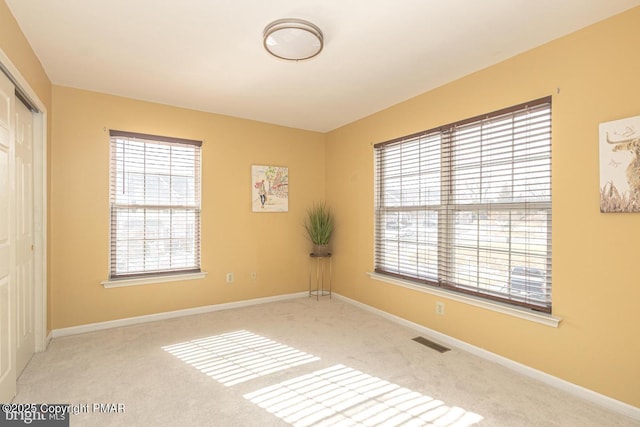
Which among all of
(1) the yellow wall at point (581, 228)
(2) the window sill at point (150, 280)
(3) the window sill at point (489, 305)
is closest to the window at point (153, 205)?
(2) the window sill at point (150, 280)

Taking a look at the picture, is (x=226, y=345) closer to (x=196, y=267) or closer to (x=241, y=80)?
(x=196, y=267)

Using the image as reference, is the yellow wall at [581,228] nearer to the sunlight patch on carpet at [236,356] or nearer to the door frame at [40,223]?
the sunlight patch on carpet at [236,356]

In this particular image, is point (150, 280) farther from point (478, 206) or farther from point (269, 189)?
point (478, 206)

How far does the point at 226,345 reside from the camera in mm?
3053

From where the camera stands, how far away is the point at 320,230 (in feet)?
15.1

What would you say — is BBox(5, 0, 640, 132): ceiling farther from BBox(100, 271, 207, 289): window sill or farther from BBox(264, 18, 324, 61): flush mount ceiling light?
BBox(100, 271, 207, 289): window sill

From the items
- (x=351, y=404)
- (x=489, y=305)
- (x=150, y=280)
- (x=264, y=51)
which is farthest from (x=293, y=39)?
(x=150, y=280)

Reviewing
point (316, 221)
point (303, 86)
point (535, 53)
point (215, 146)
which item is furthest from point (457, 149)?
point (215, 146)

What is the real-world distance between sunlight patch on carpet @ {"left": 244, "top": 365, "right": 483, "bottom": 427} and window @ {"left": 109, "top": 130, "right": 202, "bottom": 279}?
225 centimetres

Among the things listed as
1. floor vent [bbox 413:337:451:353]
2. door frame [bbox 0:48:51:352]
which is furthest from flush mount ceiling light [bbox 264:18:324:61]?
floor vent [bbox 413:337:451:353]

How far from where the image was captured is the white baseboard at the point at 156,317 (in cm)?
328

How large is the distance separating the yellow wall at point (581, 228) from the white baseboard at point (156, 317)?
2575 millimetres

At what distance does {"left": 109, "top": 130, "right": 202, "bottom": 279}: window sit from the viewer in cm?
356

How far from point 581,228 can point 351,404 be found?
79.2 inches
